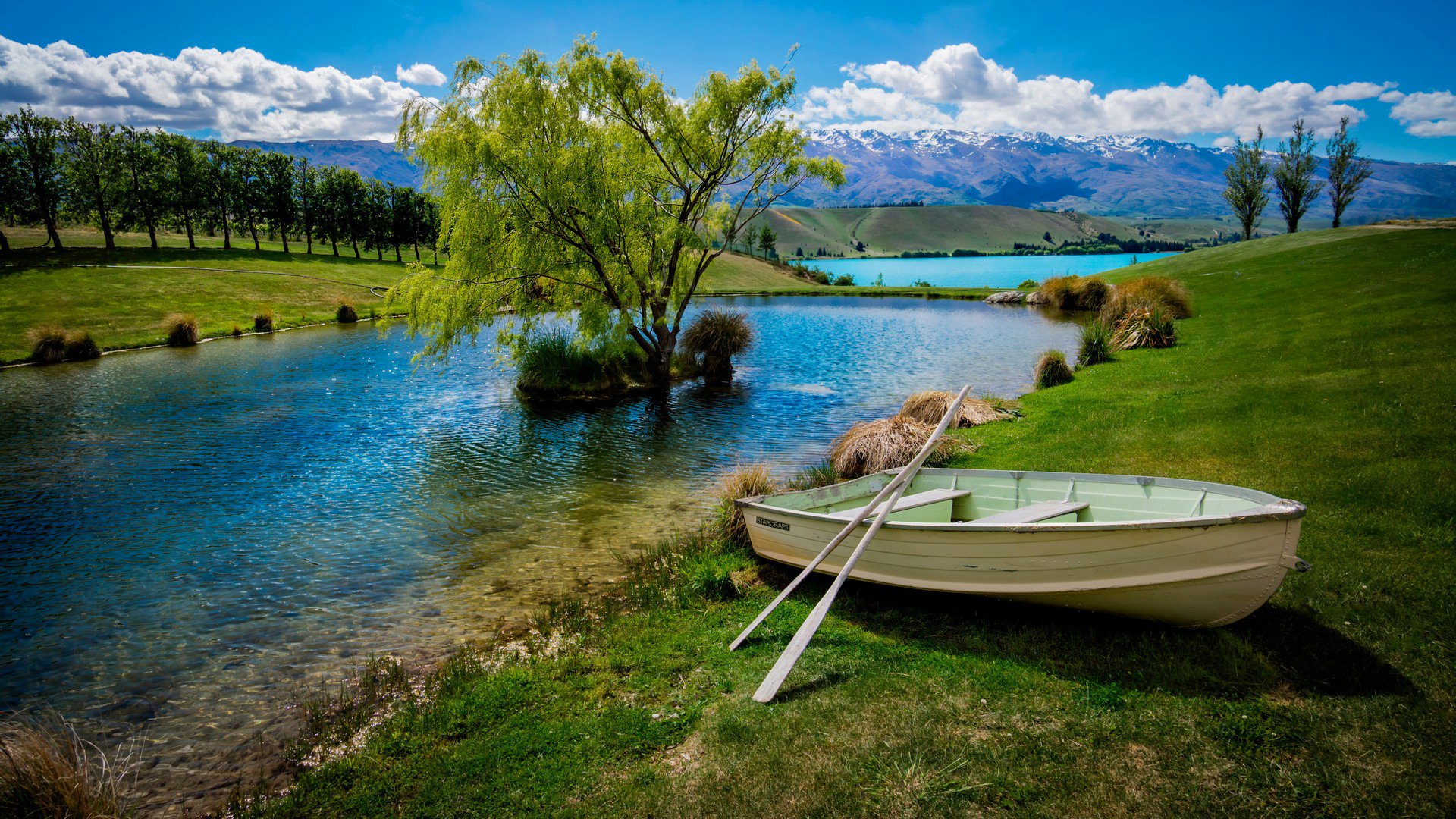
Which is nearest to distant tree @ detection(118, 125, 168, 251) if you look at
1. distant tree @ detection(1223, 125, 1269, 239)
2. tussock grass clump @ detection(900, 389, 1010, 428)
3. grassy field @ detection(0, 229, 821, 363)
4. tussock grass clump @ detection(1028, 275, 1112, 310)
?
grassy field @ detection(0, 229, 821, 363)

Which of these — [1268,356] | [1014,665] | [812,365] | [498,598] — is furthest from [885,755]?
[812,365]

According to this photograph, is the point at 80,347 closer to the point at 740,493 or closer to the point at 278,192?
the point at 740,493

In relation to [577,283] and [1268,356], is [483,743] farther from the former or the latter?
[1268,356]

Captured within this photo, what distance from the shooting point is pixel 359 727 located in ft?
22.5

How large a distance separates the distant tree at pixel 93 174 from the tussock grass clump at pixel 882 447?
252 feet

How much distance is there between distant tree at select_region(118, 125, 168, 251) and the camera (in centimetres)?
6166

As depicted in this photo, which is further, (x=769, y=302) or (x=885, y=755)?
(x=769, y=302)

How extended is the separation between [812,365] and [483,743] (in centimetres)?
2750

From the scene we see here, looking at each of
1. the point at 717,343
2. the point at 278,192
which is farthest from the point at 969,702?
the point at 278,192

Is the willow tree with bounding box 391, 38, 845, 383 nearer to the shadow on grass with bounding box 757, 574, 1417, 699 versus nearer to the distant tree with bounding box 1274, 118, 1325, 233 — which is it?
the shadow on grass with bounding box 757, 574, 1417, 699

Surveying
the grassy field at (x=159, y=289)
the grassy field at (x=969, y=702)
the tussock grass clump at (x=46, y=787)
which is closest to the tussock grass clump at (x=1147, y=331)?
the grassy field at (x=969, y=702)

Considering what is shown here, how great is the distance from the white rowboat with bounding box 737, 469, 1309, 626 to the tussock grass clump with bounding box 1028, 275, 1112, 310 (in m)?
53.3

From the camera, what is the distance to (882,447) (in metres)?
14.3

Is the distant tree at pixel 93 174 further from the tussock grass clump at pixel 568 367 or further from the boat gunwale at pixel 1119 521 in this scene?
the boat gunwale at pixel 1119 521
